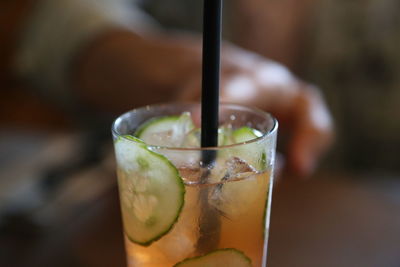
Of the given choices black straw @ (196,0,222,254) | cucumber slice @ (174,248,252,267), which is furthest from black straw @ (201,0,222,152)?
cucumber slice @ (174,248,252,267)

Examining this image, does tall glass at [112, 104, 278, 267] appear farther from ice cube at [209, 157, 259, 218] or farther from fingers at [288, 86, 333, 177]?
fingers at [288, 86, 333, 177]

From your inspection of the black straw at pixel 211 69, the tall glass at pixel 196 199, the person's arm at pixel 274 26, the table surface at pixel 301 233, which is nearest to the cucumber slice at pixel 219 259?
the tall glass at pixel 196 199

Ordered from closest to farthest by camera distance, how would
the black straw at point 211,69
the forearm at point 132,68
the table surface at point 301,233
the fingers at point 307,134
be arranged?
the black straw at point 211,69 → the table surface at point 301,233 → the fingers at point 307,134 → the forearm at point 132,68

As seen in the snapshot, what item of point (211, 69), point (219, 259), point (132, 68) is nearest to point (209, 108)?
point (211, 69)

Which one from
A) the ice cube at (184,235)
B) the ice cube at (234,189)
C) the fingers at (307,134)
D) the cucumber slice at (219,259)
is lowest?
the fingers at (307,134)

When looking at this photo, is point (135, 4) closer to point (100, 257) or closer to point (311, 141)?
point (311, 141)

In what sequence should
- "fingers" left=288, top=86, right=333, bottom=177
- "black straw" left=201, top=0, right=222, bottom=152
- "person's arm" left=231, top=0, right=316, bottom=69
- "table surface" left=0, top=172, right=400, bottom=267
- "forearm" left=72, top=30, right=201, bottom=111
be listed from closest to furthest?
"black straw" left=201, top=0, right=222, bottom=152
"table surface" left=0, top=172, right=400, bottom=267
"fingers" left=288, top=86, right=333, bottom=177
"forearm" left=72, top=30, right=201, bottom=111
"person's arm" left=231, top=0, right=316, bottom=69

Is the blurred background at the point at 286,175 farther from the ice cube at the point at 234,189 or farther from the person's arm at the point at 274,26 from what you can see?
the ice cube at the point at 234,189

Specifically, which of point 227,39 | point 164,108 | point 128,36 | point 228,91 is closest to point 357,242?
point 228,91
